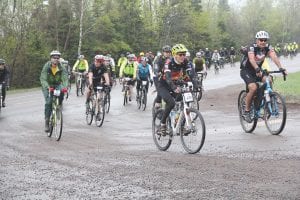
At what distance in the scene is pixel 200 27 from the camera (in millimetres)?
75750

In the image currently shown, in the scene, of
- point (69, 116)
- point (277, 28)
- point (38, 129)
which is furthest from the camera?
point (277, 28)

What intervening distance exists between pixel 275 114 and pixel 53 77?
5.08 metres

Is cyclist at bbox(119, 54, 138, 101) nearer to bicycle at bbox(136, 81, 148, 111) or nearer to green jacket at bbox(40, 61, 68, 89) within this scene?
bicycle at bbox(136, 81, 148, 111)

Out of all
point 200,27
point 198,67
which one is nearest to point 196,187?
point 198,67

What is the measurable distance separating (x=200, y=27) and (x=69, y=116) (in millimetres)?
59568

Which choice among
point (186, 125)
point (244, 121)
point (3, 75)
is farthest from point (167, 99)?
point (3, 75)

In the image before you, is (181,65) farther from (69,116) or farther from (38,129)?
(69,116)

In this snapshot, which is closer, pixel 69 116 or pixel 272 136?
pixel 272 136

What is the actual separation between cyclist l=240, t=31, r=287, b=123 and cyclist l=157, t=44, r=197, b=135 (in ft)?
5.26

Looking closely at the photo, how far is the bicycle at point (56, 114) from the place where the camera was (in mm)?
12289

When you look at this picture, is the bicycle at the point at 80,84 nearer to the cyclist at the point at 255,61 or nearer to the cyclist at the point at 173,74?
the cyclist at the point at 255,61

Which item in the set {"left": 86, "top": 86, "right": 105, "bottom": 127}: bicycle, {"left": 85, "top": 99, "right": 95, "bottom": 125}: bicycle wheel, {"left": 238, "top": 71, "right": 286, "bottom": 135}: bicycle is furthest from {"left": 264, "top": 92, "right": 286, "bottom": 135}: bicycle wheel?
{"left": 85, "top": 99, "right": 95, "bottom": 125}: bicycle wheel

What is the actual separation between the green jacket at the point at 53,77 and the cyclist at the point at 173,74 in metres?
3.12

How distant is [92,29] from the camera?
182 ft
